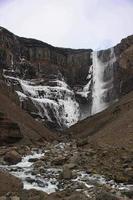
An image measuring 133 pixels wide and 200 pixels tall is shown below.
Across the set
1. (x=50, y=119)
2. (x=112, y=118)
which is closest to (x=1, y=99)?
(x=112, y=118)

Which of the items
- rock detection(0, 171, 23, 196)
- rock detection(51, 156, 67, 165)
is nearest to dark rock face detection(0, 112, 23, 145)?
rock detection(51, 156, 67, 165)

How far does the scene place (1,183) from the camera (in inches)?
974

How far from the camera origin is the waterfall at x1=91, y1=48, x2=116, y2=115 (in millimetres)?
101537

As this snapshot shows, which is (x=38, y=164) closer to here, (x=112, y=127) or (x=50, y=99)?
(x=112, y=127)

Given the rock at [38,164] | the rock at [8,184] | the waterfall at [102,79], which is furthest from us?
the waterfall at [102,79]

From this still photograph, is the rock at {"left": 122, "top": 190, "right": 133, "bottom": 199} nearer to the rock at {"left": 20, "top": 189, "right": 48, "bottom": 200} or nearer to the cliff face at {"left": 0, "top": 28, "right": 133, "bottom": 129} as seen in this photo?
the rock at {"left": 20, "top": 189, "right": 48, "bottom": 200}

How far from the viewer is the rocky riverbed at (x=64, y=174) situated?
89.8 ft

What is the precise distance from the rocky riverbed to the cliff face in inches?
1853

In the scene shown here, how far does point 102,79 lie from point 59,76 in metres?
8.44

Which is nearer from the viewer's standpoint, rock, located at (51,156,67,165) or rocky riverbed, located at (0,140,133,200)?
rocky riverbed, located at (0,140,133,200)

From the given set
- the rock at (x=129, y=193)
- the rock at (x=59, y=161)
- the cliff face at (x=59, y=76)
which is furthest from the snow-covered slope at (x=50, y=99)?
the rock at (x=129, y=193)

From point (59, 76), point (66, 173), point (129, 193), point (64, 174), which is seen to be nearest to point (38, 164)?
point (66, 173)

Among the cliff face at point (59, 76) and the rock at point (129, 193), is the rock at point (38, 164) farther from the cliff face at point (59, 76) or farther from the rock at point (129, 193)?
the cliff face at point (59, 76)

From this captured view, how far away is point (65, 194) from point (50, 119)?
6754cm
